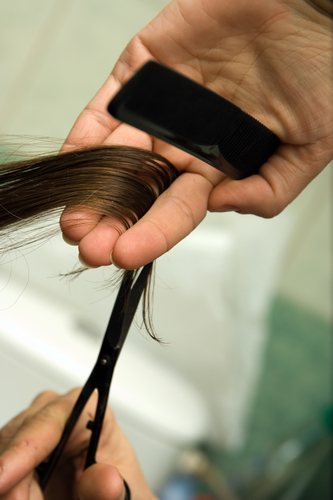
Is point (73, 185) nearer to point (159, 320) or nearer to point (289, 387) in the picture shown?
point (159, 320)

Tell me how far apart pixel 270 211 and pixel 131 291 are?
7.1 inches

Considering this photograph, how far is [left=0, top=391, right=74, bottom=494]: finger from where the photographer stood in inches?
13.3

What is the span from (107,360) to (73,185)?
16 cm

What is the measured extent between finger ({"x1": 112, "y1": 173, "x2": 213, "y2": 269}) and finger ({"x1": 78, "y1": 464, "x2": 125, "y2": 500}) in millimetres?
179

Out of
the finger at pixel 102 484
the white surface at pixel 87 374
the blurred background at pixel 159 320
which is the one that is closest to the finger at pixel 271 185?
the finger at pixel 102 484

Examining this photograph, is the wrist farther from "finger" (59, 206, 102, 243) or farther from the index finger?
"finger" (59, 206, 102, 243)

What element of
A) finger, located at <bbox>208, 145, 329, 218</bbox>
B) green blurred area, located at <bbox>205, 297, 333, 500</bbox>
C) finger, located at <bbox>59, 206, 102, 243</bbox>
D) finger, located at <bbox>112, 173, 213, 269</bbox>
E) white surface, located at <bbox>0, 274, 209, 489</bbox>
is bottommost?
green blurred area, located at <bbox>205, 297, 333, 500</bbox>

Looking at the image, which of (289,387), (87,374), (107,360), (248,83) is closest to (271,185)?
(248,83)

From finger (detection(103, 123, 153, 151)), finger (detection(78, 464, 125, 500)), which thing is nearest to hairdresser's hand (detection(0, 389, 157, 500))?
finger (detection(78, 464, 125, 500))

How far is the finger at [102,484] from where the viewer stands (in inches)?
13.0

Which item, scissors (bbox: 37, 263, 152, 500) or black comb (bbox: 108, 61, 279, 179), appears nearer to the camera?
black comb (bbox: 108, 61, 279, 179)

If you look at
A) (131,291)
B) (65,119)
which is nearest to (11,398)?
(131,291)

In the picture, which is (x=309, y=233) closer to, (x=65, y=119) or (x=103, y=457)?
(x=65, y=119)

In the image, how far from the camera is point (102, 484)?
1.09 feet
